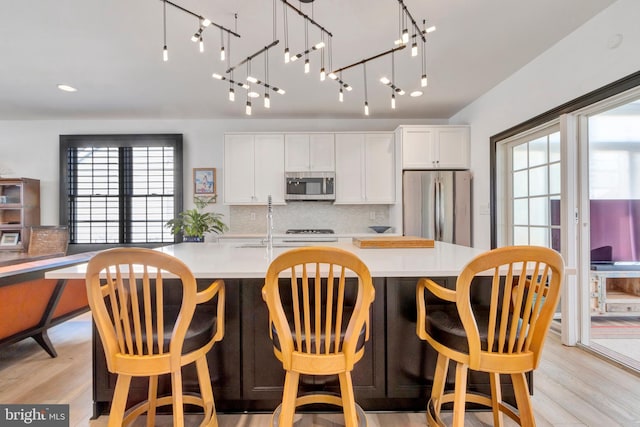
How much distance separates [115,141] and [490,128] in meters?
5.23

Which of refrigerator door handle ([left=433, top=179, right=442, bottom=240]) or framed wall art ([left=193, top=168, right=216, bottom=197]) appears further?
framed wall art ([left=193, top=168, right=216, bottom=197])

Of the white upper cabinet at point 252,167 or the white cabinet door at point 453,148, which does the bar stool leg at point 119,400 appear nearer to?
the white upper cabinet at point 252,167

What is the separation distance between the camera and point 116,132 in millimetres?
4762

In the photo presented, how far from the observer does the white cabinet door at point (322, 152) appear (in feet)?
14.6

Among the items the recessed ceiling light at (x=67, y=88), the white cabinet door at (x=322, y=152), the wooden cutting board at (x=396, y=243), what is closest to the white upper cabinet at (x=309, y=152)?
the white cabinet door at (x=322, y=152)

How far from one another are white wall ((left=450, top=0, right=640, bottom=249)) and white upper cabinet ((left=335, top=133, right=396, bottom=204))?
3.61 feet

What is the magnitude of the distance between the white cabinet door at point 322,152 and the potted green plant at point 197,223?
1.61m

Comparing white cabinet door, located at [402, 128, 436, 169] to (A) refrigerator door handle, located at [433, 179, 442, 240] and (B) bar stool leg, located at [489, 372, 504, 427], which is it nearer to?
(A) refrigerator door handle, located at [433, 179, 442, 240]

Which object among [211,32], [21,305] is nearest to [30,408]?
[21,305]

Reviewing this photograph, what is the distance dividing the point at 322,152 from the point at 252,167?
1.02 meters

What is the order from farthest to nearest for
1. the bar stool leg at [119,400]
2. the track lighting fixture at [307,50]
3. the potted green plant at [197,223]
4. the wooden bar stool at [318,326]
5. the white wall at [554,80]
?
the potted green plant at [197,223]
the white wall at [554,80]
the track lighting fixture at [307,50]
the bar stool leg at [119,400]
the wooden bar stool at [318,326]

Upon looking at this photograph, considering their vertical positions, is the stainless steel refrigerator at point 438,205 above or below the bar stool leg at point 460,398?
above

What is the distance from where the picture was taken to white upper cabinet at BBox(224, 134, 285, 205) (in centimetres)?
443

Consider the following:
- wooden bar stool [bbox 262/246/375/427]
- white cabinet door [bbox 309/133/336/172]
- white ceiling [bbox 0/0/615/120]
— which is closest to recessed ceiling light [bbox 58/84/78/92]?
white ceiling [bbox 0/0/615/120]
